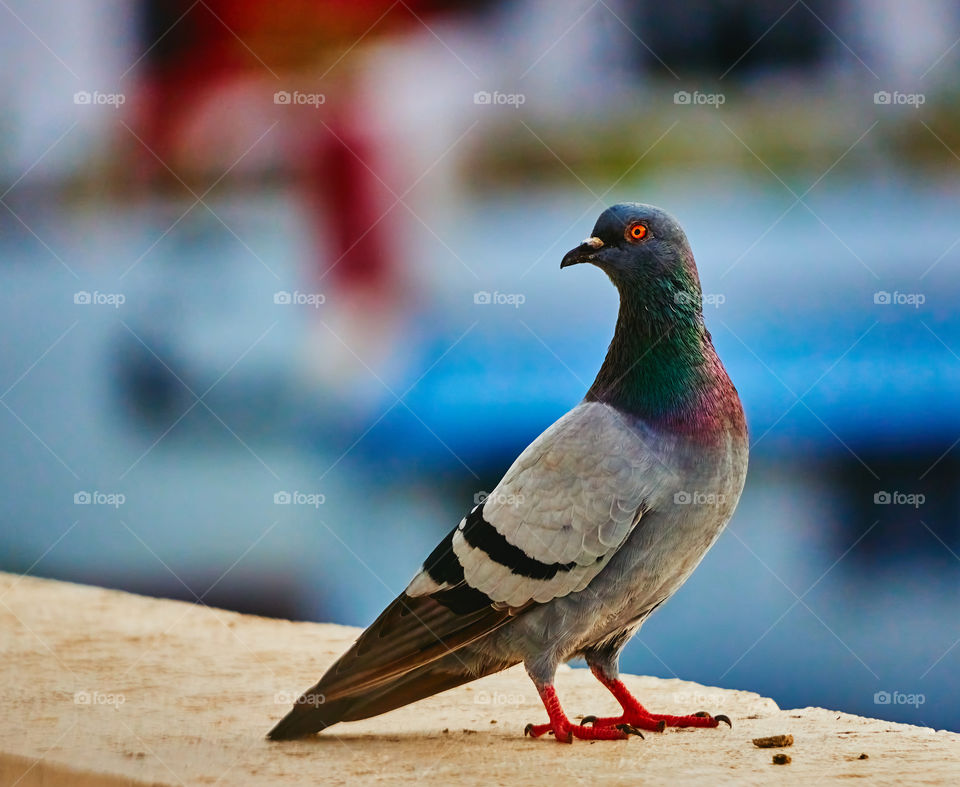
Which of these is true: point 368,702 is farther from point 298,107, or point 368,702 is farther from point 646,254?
point 298,107

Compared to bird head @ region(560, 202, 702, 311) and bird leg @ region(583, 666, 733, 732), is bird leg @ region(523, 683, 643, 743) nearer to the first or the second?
bird leg @ region(583, 666, 733, 732)

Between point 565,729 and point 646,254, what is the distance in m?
0.90

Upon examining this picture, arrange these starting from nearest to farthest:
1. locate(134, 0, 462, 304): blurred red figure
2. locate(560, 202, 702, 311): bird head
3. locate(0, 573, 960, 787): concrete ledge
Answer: locate(0, 573, 960, 787): concrete ledge, locate(560, 202, 702, 311): bird head, locate(134, 0, 462, 304): blurred red figure

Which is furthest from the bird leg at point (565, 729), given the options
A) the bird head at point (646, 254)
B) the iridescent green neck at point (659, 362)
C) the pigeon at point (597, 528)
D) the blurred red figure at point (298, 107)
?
the blurred red figure at point (298, 107)

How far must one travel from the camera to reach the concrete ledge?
67.9 inches

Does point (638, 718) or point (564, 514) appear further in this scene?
point (638, 718)

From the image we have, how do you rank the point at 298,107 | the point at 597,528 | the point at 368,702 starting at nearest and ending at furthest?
1. the point at 597,528
2. the point at 368,702
3. the point at 298,107

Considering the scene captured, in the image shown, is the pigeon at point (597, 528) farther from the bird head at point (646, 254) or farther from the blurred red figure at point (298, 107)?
the blurred red figure at point (298, 107)

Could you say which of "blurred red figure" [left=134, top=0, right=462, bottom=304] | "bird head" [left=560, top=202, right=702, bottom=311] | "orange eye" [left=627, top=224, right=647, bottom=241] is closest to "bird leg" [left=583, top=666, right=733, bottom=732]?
"bird head" [left=560, top=202, right=702, bottom=311]

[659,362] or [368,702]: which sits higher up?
[659,362]

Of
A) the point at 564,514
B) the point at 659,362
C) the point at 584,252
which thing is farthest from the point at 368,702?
the point at 584,252

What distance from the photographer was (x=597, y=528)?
5.95 feet

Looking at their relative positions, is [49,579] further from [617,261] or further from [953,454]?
[953,454]

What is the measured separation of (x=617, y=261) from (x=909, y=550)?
264 cm
